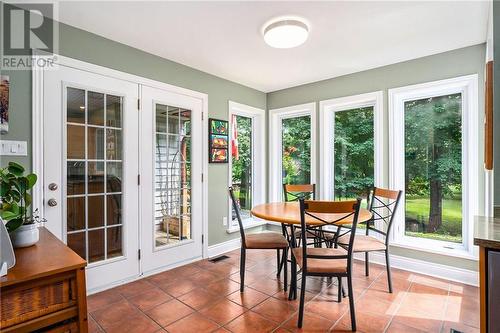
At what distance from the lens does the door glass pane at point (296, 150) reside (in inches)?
161

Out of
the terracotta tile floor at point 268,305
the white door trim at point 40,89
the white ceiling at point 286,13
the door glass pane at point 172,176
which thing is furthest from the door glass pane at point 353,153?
the white door trim at point 40,89

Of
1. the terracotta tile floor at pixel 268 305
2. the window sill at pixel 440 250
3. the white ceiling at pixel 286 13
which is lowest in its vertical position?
the terracotta tile floor at pixel 268 305

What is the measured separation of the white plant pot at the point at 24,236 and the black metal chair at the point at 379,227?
234 cm

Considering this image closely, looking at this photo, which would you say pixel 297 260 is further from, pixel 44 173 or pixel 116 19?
pixel 116 19

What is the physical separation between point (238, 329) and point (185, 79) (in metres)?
2.75

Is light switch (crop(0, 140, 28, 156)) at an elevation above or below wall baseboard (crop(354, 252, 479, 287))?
above

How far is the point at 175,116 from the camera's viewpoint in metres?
3.16

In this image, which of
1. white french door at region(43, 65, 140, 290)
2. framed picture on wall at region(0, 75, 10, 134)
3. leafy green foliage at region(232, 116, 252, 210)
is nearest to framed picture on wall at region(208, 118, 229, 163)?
leafy green foliage at region(232, 116, 252, 210)

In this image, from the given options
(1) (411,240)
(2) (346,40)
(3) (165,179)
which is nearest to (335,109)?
(2) (346,40)

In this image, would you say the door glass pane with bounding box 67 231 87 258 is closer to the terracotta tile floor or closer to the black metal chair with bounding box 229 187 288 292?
the terracotta tile floor

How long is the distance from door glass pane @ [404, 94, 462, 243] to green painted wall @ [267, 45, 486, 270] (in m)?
0.24

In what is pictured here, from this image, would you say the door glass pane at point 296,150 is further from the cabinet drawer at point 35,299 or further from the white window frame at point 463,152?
the cabinet drawer at point 35,299

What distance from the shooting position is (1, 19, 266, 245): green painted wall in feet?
6.82

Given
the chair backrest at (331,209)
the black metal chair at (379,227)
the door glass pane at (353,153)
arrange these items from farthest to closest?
1. the door glass pane at (353,153)
2. the black metal chair at (379,227)
3. the chair backrest at (331,209)
